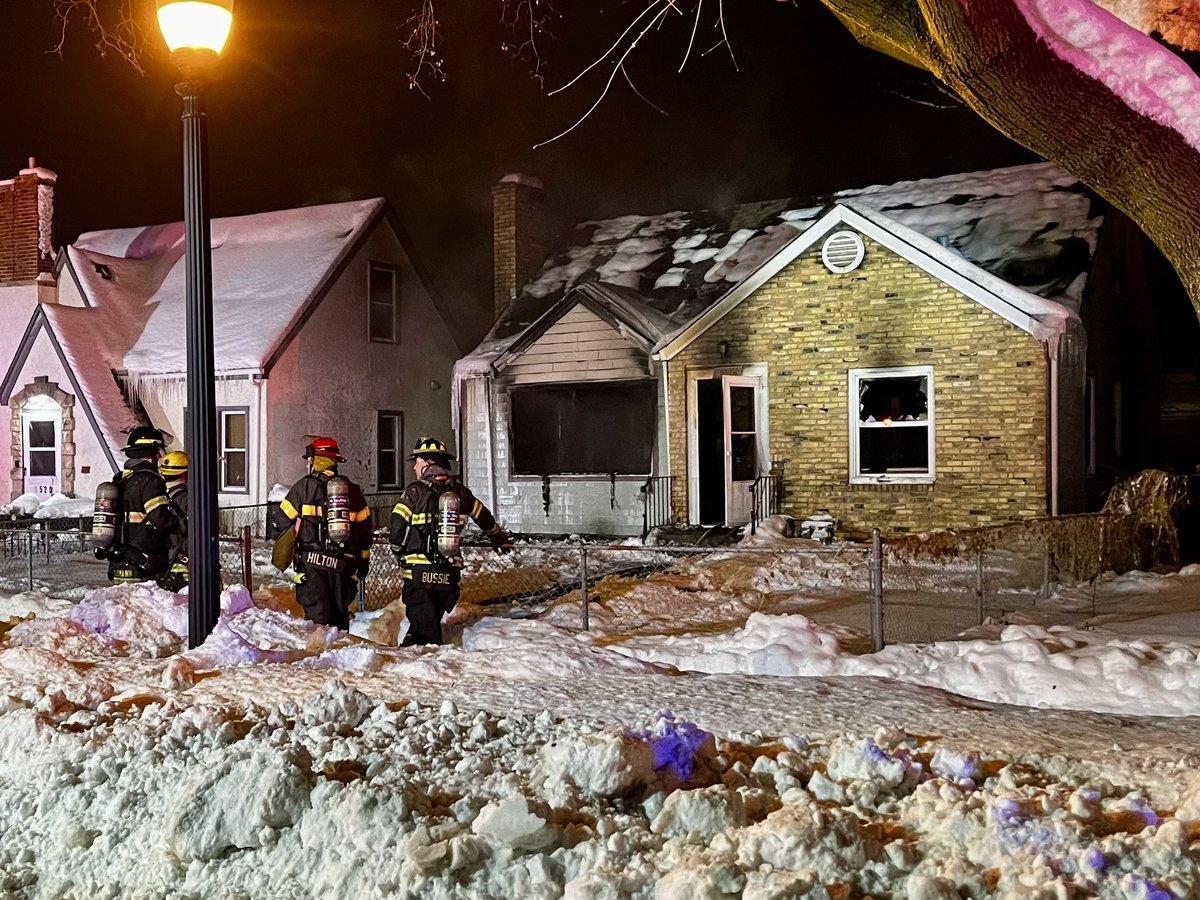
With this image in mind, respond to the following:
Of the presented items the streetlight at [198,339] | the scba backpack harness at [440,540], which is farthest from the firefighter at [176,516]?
the streetlight at [198,339]

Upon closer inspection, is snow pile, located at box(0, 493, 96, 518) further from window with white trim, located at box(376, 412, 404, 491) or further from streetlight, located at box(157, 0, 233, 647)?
streetlight, located at box(157, 0, 233, 647)

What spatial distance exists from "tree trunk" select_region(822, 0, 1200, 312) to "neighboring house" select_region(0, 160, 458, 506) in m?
16.7

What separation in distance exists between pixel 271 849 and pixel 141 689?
282cm

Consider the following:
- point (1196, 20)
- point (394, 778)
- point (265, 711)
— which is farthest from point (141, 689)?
point (1196, 20)

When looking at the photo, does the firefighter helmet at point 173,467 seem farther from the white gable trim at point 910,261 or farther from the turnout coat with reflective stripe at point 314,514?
the white gable trim at point 910,261

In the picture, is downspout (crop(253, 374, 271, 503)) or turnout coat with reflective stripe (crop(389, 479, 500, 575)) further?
downspout (crop(253, 374, 271, 503))

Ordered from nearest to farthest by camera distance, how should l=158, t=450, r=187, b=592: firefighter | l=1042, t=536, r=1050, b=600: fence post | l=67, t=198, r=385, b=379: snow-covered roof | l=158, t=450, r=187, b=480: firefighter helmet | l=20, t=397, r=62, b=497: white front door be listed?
l=158, t=450, r=187, b=592: firefighter < l=158, t=450, r=187, b=480: firefighter helmet < l=1042, t=536, r=1050, b=600: fence post < l=67, t=198, r=385, b=379: snow-covered roof < l=20, t=397, r=62, b=497: white front door

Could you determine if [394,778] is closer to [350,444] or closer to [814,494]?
[814,494]

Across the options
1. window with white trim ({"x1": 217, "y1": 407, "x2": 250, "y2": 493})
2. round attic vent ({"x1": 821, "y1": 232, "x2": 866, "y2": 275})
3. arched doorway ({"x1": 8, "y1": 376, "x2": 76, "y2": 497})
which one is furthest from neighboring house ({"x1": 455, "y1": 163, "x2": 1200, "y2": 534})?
arched doorway ({"x1": 8, "y1": 376, "x2": 76, "y2": 497})

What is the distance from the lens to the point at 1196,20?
7.59m

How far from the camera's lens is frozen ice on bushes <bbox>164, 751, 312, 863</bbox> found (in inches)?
183

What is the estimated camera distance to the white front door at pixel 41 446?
22.9 metres

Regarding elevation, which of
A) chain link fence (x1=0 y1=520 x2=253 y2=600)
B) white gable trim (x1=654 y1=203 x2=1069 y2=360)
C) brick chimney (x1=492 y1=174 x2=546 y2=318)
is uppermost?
brick chimney (x1=492 y1=174 x2=546 y2=318)

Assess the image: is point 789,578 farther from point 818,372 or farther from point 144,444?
point 144,444
